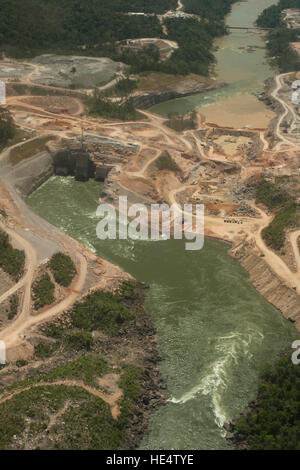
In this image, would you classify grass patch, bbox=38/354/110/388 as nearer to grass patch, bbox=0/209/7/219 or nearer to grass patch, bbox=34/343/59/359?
grass patch, bbox=34/343/59/359

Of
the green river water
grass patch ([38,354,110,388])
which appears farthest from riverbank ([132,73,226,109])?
grass patch ([38,354,110,388])

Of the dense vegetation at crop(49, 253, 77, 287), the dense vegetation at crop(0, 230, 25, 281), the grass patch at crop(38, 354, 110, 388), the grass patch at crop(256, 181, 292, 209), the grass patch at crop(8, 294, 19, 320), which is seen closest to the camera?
the grass patch at crop(38, 354, 110, 388)

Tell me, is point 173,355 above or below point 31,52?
below

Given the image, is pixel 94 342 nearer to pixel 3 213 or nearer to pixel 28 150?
pixel 3 213

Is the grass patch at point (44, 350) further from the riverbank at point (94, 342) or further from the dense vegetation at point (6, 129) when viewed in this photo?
the dense vegetation at point (6, 129)

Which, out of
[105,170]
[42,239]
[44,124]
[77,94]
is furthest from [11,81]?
[42,239]
